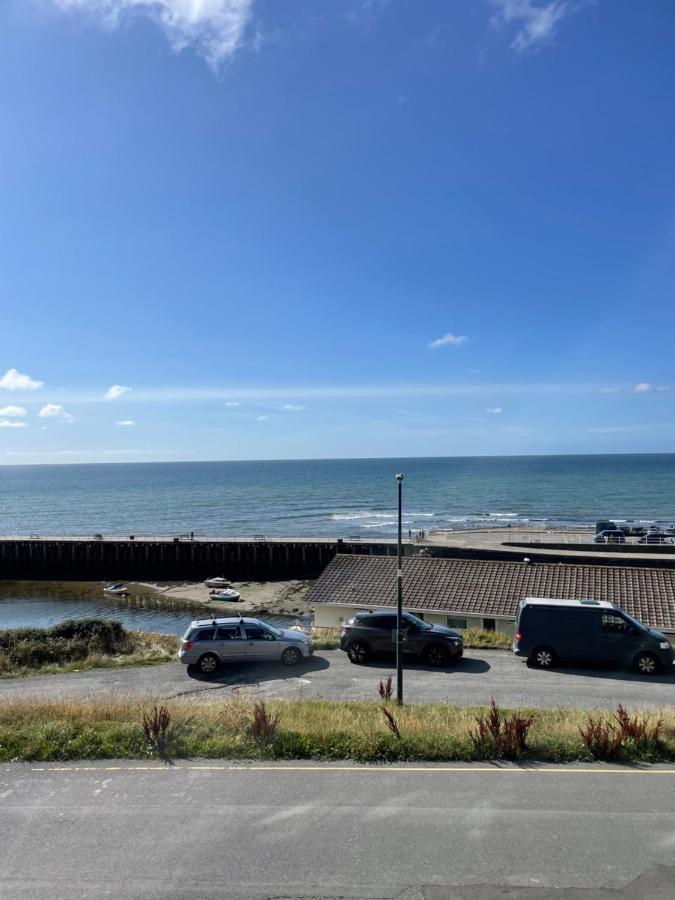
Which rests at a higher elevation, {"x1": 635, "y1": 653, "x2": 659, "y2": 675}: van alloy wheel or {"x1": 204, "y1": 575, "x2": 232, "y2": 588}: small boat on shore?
{"x1": 635, "y1": 653, "x2": 659, "y2": 675}: van alloy wheel

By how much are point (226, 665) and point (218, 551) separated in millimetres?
41369

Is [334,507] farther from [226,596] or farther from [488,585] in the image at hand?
[488,585]

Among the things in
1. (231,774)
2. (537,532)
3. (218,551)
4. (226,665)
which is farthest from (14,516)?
(231,774)

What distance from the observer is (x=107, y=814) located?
26.0ft

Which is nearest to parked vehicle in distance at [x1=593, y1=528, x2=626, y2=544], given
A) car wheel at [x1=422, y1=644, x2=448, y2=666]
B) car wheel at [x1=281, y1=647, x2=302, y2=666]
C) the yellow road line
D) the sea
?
the sea

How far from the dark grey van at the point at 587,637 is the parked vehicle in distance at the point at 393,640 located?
1.99 meters

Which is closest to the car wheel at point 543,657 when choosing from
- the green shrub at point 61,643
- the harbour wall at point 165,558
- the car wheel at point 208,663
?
the car wheel at point 208,663

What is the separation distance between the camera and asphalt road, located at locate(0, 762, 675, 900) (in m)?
6.40

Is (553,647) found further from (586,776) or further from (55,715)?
(55,715)

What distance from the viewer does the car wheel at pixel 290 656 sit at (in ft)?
59.0

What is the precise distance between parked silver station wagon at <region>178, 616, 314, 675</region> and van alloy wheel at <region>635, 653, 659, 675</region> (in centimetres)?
922

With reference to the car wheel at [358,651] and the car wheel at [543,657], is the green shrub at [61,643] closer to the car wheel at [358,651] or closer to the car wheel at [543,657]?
the car wheel at [358,651]

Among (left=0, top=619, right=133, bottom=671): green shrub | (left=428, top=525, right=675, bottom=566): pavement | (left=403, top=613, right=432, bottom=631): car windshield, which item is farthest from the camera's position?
(left=428, top=525, right=675, bottom=566): pavement

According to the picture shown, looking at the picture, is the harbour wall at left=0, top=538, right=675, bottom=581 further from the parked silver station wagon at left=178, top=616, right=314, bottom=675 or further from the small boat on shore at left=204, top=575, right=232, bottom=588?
the parked silver station wagon at left=178, top=616, right=314, bottom=675
